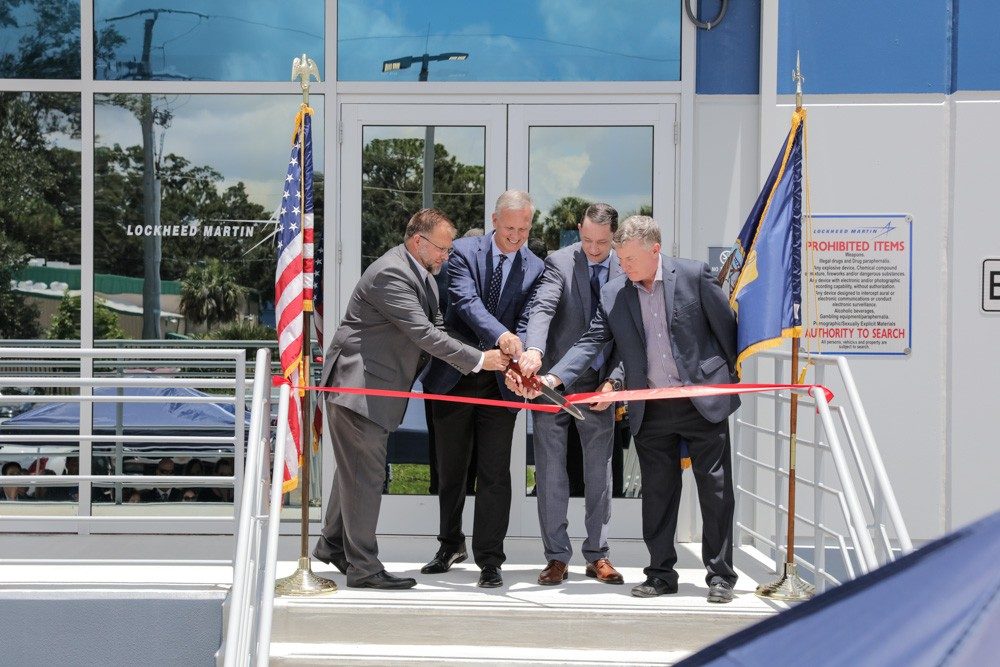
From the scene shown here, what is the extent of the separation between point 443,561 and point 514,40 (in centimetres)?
338

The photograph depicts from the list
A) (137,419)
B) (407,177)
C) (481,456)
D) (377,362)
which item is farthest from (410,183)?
(137,419)

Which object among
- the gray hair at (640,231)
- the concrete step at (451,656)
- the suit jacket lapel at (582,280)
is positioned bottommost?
the concrete step at (451,656)

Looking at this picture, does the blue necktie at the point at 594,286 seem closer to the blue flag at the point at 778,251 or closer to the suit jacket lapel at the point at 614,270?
the suit jacket lapel at the point at 614,270

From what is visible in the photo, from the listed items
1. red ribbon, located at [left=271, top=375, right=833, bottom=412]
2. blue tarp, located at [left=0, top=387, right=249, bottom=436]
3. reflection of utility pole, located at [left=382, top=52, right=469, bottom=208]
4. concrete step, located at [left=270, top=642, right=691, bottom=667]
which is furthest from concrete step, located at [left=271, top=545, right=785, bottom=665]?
reflection of utility pole, located at [left=382, top=52, right=469, bottom=208]

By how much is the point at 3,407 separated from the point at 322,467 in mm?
2178

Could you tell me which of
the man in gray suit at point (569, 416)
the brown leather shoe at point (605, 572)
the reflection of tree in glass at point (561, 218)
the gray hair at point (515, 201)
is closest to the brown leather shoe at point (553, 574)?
the man in gray suit at point (569, 416)

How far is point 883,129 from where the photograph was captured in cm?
737

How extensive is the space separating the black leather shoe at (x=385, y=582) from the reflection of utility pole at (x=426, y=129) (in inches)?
99.9

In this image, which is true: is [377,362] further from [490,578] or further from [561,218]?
[561,218]

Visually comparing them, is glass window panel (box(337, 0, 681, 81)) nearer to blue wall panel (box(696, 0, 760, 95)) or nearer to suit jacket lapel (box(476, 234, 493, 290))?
blue wall panel (box(696, 0, 760, 95))

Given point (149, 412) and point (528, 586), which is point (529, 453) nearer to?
point (528, 586)

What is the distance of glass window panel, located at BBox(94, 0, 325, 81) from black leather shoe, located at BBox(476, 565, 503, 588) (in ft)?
11.6

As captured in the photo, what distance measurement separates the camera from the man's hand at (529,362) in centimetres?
610

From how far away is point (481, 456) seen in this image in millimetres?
6410
